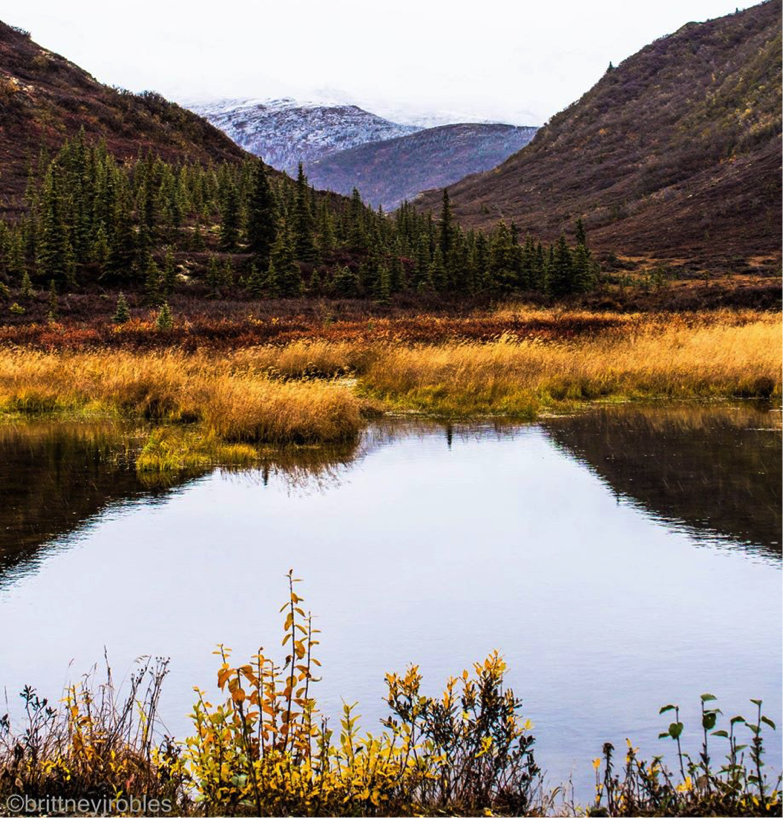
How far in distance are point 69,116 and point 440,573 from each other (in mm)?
78045

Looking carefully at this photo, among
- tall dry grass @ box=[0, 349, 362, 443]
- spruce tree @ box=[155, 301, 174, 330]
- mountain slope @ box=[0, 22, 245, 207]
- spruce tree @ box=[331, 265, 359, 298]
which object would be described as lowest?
tall dry grass @ box=[0, 349, 362, 443]

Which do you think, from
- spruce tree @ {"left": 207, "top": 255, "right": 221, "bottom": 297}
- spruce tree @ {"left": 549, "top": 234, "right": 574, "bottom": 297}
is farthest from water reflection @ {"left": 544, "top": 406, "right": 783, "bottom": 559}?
spruce tree @ {"left": 549, "top": 234, "right": 574, "bottom": 297}

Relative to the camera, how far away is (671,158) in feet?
416

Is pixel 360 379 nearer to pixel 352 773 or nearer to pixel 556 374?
pixel 556 374

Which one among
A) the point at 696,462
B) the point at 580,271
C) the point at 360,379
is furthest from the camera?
the point at 580,271

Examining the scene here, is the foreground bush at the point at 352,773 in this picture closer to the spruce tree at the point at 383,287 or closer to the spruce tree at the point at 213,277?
the spruce tree at the point at 383,287

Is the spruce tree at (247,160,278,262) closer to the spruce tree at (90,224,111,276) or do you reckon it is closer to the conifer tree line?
the conifer tree line

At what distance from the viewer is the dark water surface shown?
5.24 meters

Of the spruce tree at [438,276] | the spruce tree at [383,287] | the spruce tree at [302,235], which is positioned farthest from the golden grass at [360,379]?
the spruce tree at [302,235]

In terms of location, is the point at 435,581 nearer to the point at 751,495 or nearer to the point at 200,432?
the point at 751,495

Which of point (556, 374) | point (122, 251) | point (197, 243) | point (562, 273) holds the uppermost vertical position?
point (197, 243)

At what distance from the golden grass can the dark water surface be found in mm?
1862

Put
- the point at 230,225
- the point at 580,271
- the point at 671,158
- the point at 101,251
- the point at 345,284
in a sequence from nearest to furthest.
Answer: the point at 101,251, the point at 345,284, the point at 580,271, the point at 230,225, the point at 671,158

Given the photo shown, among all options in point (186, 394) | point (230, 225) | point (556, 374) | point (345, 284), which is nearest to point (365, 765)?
point (186, 394)
